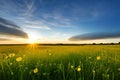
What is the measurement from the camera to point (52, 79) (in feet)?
10.5

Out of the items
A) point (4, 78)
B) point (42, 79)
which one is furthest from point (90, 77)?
point (4, 78)

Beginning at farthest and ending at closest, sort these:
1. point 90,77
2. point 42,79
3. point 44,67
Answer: point 44,67 → point 90,77 → point 42,79

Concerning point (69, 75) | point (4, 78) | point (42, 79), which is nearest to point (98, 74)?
point (69, 75)

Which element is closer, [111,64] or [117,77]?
[117,77]

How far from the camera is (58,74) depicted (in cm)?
341

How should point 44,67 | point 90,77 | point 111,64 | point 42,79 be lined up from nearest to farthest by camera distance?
point 42,79 < point 90,77 < point 44,67 < point 111,64

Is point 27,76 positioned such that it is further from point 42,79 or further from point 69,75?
point 69,75

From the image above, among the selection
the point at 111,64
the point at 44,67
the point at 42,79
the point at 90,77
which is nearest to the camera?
the point at 42,79

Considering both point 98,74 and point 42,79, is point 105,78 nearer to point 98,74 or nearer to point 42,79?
point 98,74

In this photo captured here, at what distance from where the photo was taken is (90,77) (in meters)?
3.30

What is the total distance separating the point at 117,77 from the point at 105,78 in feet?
1.48

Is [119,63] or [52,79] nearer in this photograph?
[52,79]

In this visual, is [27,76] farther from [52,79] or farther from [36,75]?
[52,79]

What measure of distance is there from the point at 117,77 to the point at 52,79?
1.50 metres
